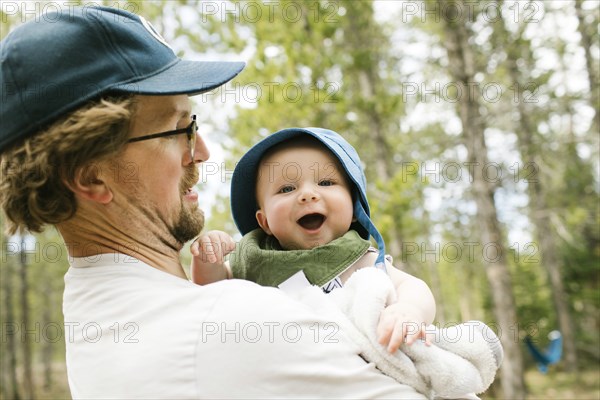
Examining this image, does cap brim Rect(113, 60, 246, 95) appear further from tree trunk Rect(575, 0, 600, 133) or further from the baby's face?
tree trunk Rect(575, 0, 600, 133)

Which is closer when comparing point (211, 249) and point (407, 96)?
point (211, 249)

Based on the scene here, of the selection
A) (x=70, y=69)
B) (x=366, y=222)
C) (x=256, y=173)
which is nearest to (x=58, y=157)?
(x=70, y=69)

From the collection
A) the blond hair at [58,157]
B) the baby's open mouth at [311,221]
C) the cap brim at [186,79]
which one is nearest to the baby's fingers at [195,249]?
the baby's open mouth at [311,221]

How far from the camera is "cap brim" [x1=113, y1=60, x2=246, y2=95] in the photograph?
1665mm

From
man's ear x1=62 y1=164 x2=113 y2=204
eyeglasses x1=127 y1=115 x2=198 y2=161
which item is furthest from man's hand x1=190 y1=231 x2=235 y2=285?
man's ear x1=62 y1=164 x2=113 y2=204

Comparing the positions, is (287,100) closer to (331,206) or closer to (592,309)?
(331,206)

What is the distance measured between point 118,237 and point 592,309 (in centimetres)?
2729

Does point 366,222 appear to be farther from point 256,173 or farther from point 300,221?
point 256,173

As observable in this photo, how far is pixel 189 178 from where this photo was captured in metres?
2.00

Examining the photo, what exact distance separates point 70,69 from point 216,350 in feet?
2.90

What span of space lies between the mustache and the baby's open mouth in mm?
529

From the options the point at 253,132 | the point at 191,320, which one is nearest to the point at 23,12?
the point at 253,132

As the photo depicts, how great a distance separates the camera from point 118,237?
181cm

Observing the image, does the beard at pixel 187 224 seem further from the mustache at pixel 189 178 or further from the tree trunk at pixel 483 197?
the tree trunk at pixel 483 197
